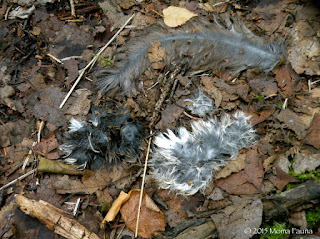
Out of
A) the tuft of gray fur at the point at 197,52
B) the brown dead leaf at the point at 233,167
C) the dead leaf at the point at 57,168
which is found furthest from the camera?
the tuft of gray fur at the point at 197,52

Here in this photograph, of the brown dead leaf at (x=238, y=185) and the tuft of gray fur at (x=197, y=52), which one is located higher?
the tuft of gray fur at (x=197, y=52)

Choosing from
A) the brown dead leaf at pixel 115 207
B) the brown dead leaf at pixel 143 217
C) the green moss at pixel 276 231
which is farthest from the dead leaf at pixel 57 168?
the green moss at pixel 276 231

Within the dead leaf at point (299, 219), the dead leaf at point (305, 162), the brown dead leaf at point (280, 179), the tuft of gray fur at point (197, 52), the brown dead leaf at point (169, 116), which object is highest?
the tuft of gray fur at point (197, 52)

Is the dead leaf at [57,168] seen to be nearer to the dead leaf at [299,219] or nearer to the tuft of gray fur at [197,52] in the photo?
the tuft of gray fur at [197,52]

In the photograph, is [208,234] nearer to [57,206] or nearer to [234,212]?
[234,212]

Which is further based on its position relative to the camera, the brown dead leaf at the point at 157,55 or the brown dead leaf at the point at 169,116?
the brown dead leaf at the point at 157,55

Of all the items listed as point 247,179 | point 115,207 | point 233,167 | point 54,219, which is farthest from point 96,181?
point 247,179

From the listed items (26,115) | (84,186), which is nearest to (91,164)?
(84,186)
